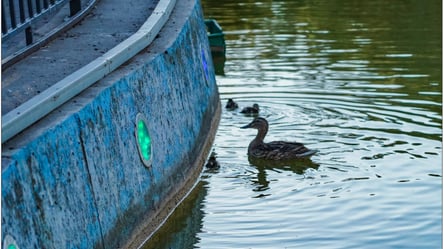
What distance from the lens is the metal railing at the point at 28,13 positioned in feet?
37.8

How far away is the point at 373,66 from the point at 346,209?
323 inches

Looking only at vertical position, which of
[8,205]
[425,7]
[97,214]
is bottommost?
[425,7]

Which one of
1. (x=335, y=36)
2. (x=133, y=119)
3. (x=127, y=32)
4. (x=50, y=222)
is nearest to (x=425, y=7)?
(x=335, y=36)

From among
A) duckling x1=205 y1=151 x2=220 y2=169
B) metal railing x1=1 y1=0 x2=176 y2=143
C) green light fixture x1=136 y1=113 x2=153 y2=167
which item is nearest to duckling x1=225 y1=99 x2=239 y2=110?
metal railing x1=1 y1=0 x2=176 y2=143

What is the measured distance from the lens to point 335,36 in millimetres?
23516

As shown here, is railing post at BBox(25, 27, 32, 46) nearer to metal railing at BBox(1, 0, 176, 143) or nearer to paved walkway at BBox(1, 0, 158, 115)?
paved walkway at BBox(1, 0, 158, 115)

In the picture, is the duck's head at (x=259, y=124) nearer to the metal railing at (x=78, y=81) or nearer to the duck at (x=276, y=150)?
the duck at (x=276, y=150)

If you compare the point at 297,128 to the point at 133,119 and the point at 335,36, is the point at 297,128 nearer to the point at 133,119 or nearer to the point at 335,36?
the point at 133,119

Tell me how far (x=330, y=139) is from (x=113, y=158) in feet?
17.2

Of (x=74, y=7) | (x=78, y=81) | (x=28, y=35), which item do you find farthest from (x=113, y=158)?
(x=74, y=7)

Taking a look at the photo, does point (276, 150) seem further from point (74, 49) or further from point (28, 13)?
point (28, 13)

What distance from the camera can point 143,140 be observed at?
1129 cm

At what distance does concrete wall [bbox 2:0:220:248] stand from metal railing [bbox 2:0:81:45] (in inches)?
45.5

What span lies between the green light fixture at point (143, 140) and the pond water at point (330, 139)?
0.72 metres
